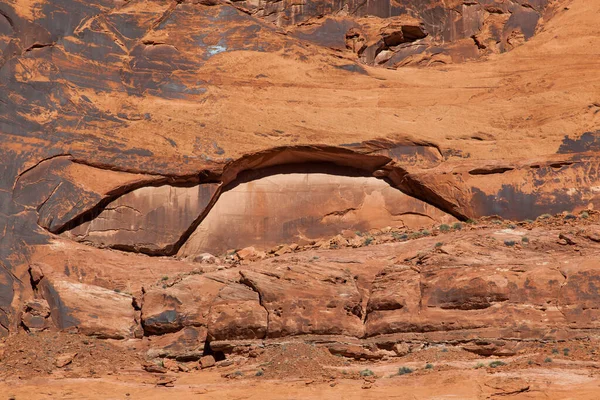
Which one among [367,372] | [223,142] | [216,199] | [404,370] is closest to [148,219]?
[216,199]

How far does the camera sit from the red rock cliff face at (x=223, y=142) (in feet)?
68.7

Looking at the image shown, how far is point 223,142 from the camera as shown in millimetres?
23031

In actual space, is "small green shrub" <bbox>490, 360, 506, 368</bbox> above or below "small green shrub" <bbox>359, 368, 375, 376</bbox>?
above

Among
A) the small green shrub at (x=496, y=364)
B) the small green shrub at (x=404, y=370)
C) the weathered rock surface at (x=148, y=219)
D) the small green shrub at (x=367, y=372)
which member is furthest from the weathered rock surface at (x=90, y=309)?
the small green shrub at (x=496, y=364)

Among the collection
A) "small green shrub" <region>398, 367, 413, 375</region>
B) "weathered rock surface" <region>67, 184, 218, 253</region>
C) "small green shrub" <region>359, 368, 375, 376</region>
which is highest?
"weathered rock surface" <region>67, 184, 218, 253</region>

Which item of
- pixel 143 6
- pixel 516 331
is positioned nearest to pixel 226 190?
pixel 143 6

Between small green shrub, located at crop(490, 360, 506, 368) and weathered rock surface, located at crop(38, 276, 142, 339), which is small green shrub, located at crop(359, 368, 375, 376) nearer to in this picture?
small green shrub, located at crop(490, 360, 506, 368)

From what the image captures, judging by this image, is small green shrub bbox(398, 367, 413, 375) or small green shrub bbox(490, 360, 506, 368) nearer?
small green shrub bbox(490, 360, 506, 368)

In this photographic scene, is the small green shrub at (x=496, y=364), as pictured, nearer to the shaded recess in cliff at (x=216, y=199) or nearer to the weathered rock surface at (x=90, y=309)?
the shaded recess in cliff at (x=216, y=199)

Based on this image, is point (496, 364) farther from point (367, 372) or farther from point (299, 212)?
point (299, 212)

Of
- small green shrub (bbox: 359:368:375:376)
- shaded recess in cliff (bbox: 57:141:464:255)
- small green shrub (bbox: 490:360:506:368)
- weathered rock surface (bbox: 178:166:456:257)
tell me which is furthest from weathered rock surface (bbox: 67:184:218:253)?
small green shrub (bbox: 490:360:506:368)

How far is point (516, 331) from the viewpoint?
18.4 meters

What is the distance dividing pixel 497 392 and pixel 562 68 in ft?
32.4

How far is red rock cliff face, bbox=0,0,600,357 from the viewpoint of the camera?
2095 cm
